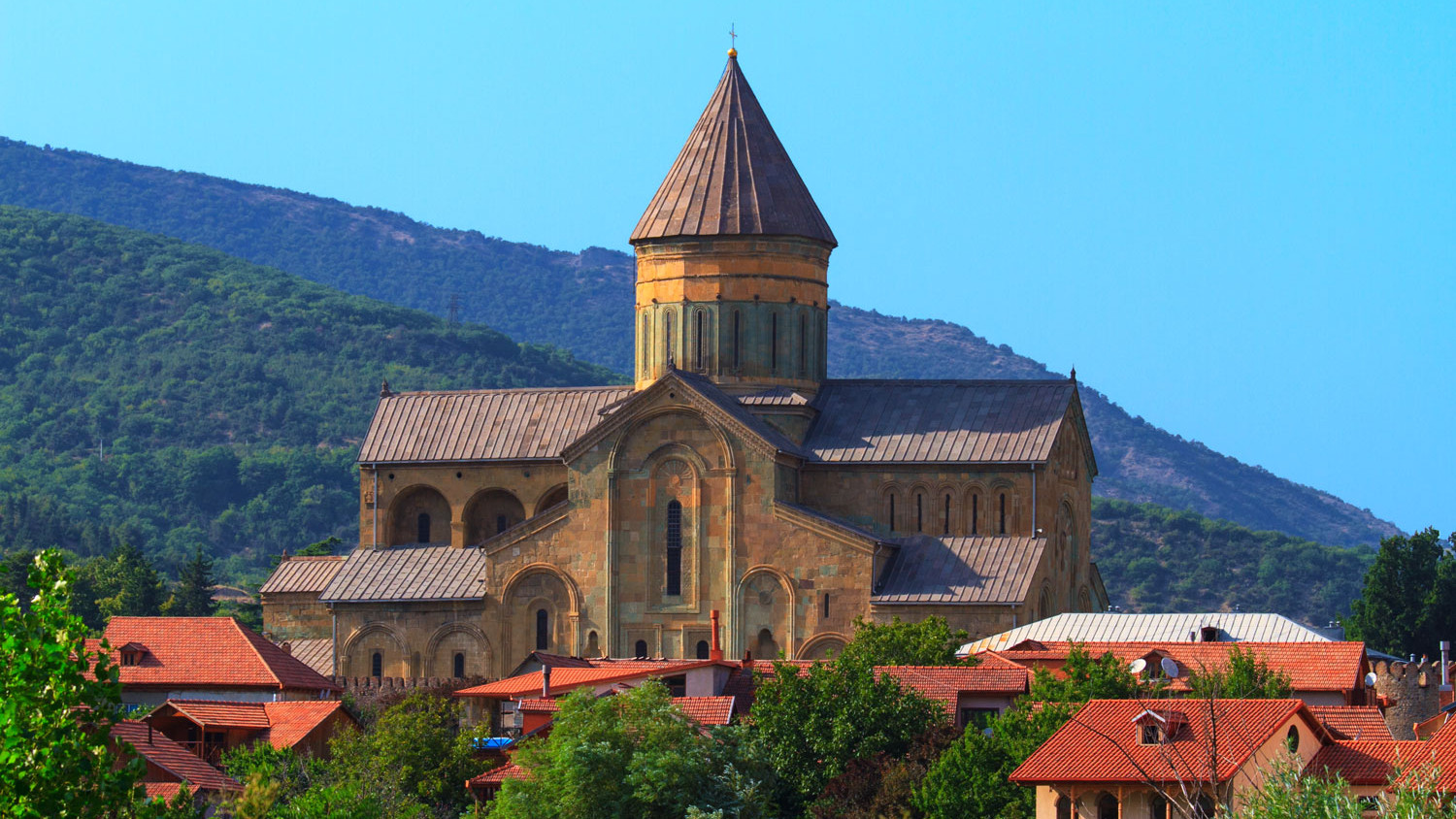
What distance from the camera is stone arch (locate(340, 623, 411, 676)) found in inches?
2443

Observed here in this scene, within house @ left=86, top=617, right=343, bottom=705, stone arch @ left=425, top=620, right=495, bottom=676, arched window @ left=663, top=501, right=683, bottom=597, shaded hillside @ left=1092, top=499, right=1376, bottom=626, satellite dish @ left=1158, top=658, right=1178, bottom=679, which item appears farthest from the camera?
shaded hillside @ left=1092, top=499, right=1376, bottom=626

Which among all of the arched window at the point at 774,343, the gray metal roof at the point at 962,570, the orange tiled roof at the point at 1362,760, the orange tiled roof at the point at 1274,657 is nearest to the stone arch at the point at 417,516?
the arched window at the point at 774,343

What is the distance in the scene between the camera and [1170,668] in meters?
51.3

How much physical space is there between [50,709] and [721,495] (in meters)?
35.5

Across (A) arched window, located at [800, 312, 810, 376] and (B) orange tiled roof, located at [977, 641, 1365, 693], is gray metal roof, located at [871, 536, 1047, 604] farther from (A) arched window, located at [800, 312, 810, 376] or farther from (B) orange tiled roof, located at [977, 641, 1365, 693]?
(A) arched window, located at [800, 312, 810, 376]

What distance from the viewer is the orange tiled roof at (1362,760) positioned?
40844 millimetres

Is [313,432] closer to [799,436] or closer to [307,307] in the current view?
[307,307]

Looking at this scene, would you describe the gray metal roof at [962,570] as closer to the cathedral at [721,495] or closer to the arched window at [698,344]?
the cathedral at [721,495]

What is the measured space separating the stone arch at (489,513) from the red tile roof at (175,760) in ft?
57.5

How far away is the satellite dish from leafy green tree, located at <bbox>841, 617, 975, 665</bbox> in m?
4.15

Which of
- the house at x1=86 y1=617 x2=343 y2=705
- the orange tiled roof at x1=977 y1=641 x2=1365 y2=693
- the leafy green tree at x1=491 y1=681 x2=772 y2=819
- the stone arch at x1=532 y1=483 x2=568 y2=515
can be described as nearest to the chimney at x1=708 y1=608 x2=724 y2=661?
the orange tiled roof at x1=977 y1=641 x2=1365 y2=693

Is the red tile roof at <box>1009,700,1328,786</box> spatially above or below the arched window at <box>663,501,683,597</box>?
below

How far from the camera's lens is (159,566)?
12888cm

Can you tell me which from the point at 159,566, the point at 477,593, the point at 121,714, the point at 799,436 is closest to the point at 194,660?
the point at 477,593
